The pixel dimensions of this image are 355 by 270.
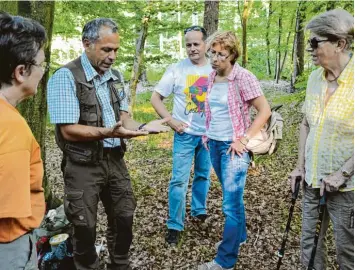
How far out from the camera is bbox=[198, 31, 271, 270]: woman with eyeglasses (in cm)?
357

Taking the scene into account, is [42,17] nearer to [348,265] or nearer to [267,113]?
[267,113]

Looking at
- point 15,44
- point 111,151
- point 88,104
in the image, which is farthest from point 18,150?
point 111,151

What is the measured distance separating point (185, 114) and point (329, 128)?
7.01 feet

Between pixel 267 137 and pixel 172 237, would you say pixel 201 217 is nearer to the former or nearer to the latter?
pixel 172 237

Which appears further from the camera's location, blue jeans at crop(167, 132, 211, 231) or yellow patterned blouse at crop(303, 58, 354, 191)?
blue jeans at crop(167, 132, 211, 231)

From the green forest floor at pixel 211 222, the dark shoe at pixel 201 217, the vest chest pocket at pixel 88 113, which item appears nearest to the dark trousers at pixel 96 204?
the vest chest pocket at pixel 88 113

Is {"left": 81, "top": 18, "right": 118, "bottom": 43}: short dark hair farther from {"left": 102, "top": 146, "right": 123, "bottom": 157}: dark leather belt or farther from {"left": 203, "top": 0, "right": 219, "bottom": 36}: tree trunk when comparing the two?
{"left": 203, "top": 0, "right": 219, "bottom": 36}: tree trunk

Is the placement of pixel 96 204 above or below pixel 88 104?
below

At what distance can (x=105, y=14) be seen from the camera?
10.0 meters

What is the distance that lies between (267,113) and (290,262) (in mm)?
1690

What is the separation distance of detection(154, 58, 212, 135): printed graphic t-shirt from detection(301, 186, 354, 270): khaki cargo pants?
1779 millimetres

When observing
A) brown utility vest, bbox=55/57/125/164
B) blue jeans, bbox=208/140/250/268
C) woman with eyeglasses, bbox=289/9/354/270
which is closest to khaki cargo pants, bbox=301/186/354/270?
woman with eyeglasses, bbox=289/9/354/270

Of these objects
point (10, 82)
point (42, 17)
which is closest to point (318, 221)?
point (10, 82)

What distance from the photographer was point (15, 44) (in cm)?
193
